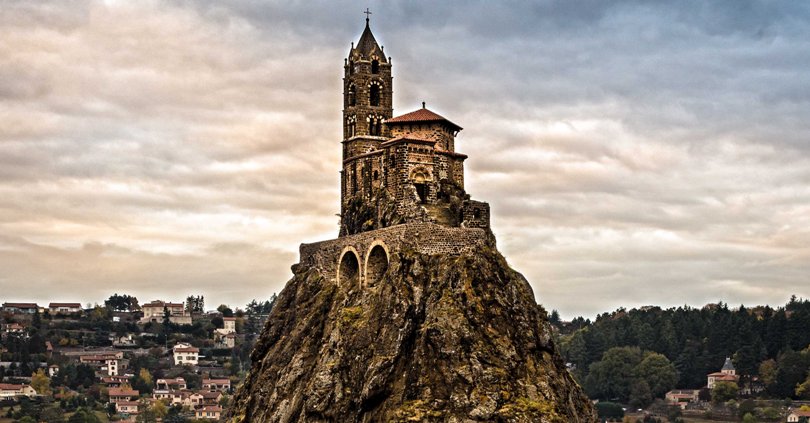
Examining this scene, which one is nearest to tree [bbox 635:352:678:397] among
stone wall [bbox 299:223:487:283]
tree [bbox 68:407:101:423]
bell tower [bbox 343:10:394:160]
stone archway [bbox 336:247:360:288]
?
tree [bbox 68:407:101:423]

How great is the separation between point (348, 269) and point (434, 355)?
14252mm

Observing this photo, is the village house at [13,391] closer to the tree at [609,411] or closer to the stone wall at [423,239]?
the tree at [609,411]

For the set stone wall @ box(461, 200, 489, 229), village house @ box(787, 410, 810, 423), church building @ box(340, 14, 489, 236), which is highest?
church building @ box(340, 14, 489, 236)

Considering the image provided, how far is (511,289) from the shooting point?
283 feet

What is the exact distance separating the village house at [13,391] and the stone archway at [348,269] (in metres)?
115

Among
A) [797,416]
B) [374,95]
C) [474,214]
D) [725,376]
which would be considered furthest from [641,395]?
[474,214]

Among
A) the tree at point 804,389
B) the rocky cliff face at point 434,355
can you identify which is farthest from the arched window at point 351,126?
the tree at point 804,389

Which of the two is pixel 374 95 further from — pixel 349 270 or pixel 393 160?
pixel 349 270

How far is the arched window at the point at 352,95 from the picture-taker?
346ft

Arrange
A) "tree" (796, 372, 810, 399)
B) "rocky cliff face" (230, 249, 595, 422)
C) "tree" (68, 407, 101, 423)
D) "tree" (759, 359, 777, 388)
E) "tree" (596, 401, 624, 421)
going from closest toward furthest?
"rocky cliff face" (230, 249, 595, 422) → "tree" (796, 372, 810, 399) → "tree" (68, 407, 101, 423) → "tree" (759, 359, 777, 388) → "tree" (596, 401, 624, 421)

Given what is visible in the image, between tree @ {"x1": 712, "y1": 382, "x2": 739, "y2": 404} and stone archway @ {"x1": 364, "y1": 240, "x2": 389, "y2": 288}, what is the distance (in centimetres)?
10128

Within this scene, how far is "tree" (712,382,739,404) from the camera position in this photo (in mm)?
179250

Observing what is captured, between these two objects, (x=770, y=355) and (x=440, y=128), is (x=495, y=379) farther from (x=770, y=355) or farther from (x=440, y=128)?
(x=770, y=355)

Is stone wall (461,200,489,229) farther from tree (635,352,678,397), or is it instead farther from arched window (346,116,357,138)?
tree (635,352,678,397)
